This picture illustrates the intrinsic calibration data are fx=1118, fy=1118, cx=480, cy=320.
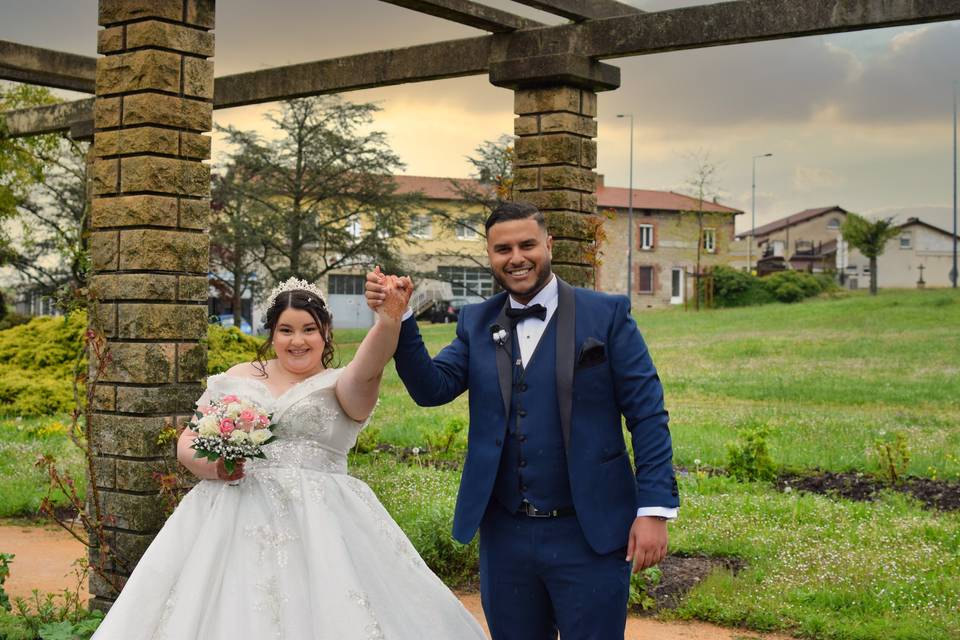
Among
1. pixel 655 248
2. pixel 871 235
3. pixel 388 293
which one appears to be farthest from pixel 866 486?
pixel 655 248

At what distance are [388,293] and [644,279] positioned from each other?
5495cm

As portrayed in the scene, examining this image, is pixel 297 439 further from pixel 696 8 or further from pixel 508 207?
pixel 696 8

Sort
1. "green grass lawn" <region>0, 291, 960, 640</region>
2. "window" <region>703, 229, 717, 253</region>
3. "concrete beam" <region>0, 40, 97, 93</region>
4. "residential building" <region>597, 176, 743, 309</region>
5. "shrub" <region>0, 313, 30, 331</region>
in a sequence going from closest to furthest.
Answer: "green grass lawn" <region>0, 291, 960, 640</region>, "concrete beam" <region>0, 40, 97, 93</region>, "shrub" <region>0, 313, 30, 331</region>, "residential building" <region>597, 176, 743, 309</region>, "window" <region>703, 229, 717, 253</region>

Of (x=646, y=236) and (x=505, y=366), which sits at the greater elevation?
(x=646, y=236)

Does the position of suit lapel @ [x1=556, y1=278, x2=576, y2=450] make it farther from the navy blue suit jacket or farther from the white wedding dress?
the white wedding dress

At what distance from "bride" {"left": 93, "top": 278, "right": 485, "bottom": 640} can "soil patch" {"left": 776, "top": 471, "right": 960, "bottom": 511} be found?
23.5ft

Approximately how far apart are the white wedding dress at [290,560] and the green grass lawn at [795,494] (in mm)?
2920

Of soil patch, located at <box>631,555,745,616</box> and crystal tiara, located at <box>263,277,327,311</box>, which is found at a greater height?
crystal tiara, located at <box>263,277,327,311</box>

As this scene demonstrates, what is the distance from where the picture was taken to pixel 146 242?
591cm

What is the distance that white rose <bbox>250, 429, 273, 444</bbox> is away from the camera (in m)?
4.32

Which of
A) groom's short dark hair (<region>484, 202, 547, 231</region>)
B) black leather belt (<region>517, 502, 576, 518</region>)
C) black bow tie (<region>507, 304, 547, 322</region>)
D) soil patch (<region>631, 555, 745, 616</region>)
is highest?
groom's short dark hair (<region>484, 202, 547, 231</region>)

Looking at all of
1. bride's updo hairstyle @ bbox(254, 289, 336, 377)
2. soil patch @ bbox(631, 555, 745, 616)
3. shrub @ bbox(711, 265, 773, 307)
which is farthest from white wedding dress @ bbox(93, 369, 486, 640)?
shrub @ bbox(711, 265, 773, 307)

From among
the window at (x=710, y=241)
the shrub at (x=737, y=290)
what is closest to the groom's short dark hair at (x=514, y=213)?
the shrub at (x=737, y=290)

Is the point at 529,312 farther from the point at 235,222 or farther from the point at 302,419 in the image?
the point at 235,222
